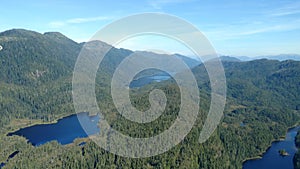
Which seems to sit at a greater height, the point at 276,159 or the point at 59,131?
the point at 59,131

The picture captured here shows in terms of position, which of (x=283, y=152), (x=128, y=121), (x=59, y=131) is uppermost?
(x=128, y=121)

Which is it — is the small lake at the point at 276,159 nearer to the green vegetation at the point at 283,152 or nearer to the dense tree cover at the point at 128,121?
the green vegetation at the point at 283,152

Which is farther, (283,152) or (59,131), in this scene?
(59,131)

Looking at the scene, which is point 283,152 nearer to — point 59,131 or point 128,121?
point 128,121

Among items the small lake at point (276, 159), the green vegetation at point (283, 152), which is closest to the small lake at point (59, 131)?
the small lake at point (276, 159)

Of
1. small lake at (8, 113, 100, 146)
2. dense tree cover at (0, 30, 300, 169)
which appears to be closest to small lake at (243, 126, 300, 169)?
dense tree cover at (0, 30, 300, 169)

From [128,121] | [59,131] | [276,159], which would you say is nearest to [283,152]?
[276,159]

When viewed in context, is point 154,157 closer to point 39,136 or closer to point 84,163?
point 84,163

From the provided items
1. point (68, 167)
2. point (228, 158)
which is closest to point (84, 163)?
point (68, 167)
